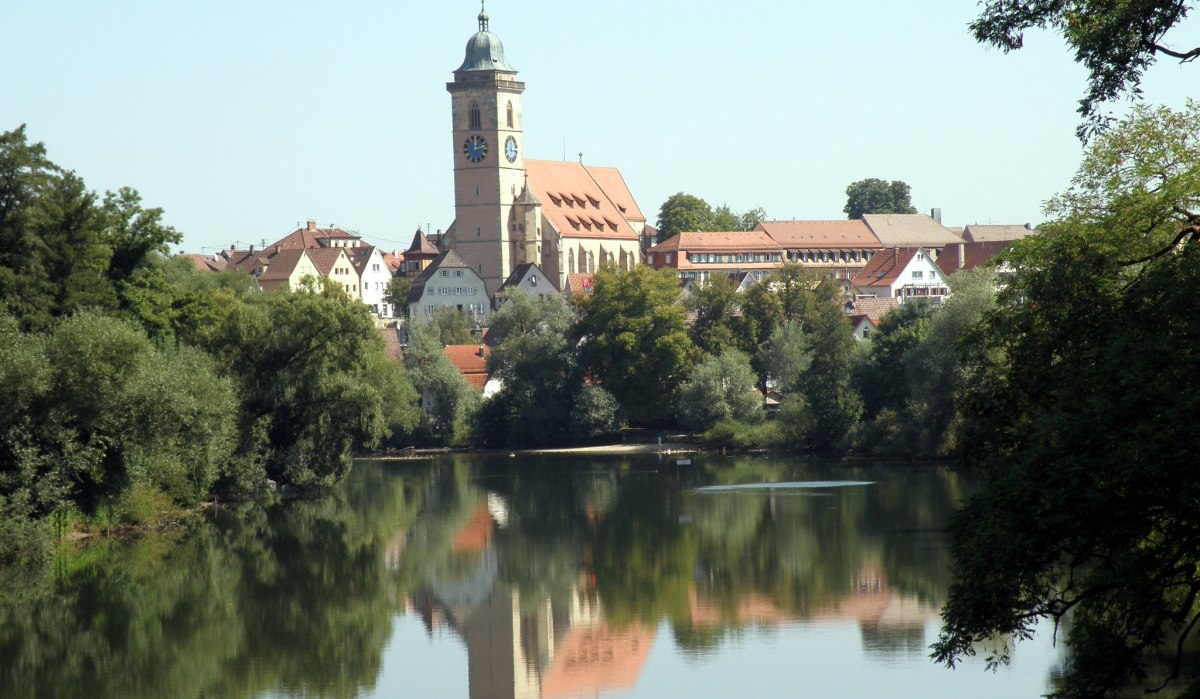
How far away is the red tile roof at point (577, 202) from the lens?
123562 mm

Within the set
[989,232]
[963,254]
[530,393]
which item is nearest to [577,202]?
[963,254]

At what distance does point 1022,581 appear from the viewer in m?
15.3

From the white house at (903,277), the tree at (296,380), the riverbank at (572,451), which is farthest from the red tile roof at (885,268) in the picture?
the tree at (296,380)

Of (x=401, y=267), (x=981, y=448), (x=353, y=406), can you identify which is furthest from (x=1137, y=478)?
(x=401, y=267)

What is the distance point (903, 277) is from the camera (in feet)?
347

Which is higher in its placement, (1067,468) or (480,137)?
(480,137)

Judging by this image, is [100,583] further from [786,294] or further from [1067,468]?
[786,294]

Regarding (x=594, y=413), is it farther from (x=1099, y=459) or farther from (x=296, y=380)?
(x=1099, y=459)

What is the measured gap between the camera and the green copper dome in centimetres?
11856

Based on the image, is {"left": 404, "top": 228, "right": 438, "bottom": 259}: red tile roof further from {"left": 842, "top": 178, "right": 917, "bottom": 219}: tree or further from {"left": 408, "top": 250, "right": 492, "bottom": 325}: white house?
{"left": 842, "top": 178, "right": 917, "bottom": 219}: tree

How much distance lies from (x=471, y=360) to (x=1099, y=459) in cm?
6689

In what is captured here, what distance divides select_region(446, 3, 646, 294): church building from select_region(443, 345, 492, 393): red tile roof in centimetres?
3599

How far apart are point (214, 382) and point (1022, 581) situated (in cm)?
3041

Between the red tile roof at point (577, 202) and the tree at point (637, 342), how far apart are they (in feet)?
162
